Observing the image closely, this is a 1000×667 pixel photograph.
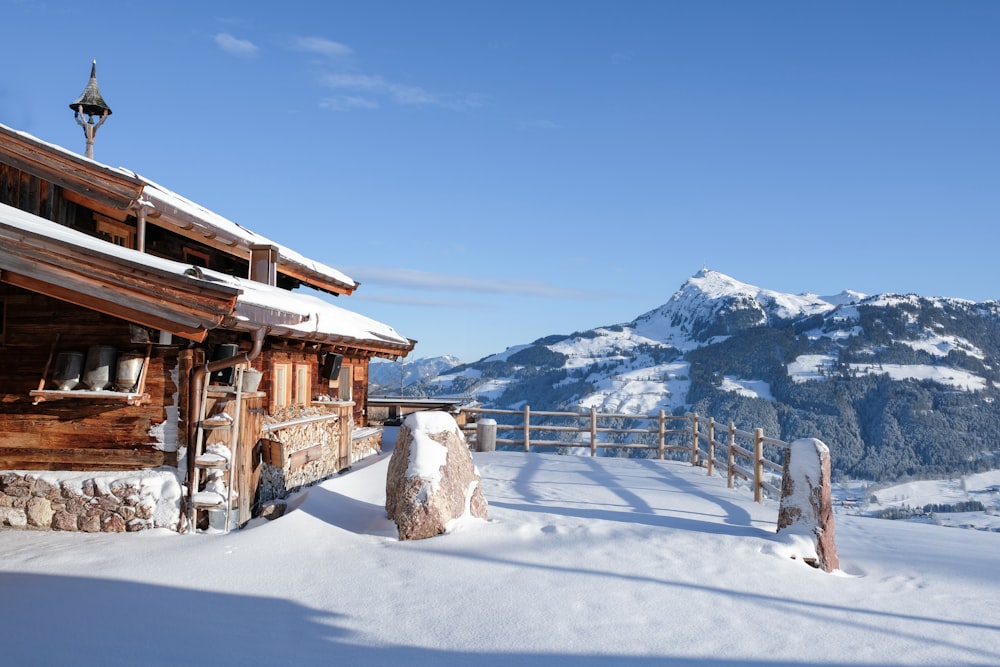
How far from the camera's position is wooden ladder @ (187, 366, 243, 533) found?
710cm

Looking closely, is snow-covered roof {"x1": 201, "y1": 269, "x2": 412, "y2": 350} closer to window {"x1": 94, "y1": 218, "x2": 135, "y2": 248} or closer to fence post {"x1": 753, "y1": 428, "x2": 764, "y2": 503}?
window {"x1": 94, "y1": 218, "x2": 135, "y2": 248}

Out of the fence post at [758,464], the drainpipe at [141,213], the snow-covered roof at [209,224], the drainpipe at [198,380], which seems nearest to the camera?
the drainpipe at [198,380]

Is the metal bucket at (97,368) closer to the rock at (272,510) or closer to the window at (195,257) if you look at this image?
the rock at (272,510)

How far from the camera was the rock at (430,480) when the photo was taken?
22.7 feet

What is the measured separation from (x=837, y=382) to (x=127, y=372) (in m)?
147

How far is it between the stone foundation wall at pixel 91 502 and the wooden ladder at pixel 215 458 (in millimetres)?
184

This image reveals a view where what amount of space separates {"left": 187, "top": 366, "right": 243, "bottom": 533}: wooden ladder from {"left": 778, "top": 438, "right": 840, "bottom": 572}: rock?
19.8ft

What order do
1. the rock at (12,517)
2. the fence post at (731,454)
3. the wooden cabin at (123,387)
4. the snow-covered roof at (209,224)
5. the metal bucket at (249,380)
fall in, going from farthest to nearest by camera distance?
the fence post at (731,454) → the snow-covered roof at (209,224) → the metal bucket at (249,380) → the rock at (12,517) → the wooden cabin at (123,387)

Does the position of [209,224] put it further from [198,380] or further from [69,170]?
[198,380]

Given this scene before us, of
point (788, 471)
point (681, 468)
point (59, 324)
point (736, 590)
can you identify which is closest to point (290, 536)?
point (59, 324)

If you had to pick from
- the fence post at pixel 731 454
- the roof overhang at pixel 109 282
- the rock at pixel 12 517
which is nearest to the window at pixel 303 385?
the rock at pixel 12 517

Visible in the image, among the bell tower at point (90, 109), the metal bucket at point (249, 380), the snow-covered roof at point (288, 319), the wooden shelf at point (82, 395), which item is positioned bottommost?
the wooden shelf at point (82, 395)

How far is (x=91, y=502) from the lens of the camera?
23.0 feet

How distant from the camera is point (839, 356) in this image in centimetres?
14850
